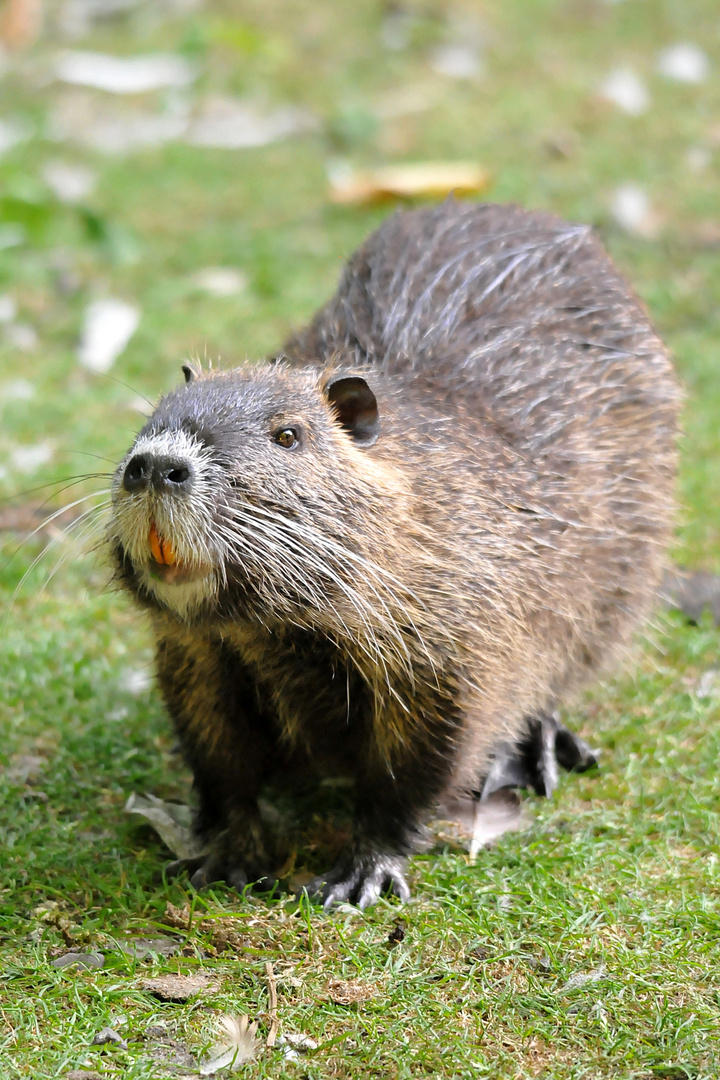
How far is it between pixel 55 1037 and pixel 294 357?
196 centimetres

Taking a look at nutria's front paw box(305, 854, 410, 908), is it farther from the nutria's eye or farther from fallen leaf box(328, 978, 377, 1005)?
the nutria's eye

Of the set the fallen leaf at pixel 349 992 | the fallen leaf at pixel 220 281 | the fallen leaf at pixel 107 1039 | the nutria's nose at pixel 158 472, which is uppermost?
the fallen leaf at pixel 220 281

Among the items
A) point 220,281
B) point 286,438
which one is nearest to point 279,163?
point 220,281

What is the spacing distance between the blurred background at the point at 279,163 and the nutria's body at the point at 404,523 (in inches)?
48.9

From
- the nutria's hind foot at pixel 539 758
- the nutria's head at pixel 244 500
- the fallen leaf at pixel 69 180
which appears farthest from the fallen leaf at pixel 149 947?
the fallen leaf at pixel 69 180

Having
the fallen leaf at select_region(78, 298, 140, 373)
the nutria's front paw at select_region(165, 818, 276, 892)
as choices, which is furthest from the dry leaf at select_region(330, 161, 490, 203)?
the nutria's front paw at select_region(165, 818, 276, 892)

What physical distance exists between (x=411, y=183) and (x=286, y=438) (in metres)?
4.55

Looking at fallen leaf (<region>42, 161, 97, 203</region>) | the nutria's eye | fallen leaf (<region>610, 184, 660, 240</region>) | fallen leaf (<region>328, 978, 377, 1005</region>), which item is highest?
fallen leaf (<region>610, 184, 660, 240</region>)

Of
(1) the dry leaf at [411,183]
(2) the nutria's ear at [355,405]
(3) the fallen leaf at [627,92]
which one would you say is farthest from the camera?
(3) the fallen leaf at [627,92]

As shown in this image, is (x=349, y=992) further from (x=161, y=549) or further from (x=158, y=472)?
(x=158, y=472)

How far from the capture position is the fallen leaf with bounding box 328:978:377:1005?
9.12 ft

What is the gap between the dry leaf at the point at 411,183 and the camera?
707 centimetres

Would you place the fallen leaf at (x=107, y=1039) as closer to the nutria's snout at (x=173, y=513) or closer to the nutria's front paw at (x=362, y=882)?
the nutria's front paw at (x=362, y=882)

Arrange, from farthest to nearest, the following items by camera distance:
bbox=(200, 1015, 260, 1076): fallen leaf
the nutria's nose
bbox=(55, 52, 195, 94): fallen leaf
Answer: bbox=(55, 52, 195, 94): fallen leaf → the nutria's nose → bbox=(200, 1015, 260, 1076): fallen leaf
